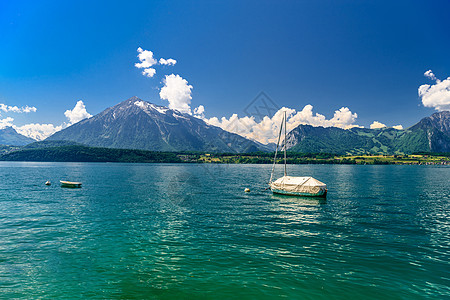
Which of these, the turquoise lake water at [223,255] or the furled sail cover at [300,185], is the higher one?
the furled sail cover at [300,185]

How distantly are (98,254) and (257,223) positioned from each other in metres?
25.1

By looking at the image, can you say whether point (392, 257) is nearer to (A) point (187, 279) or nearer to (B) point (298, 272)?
(B) point (298, 272)

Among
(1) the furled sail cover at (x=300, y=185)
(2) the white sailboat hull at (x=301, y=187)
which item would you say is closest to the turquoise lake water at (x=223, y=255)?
(2) the white sailboat hull at (x=301, y=187)

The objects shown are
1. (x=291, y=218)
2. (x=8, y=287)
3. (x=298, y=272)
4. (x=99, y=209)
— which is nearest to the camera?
(x=8, y=287)

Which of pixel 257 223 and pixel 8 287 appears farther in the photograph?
pixel 257 223

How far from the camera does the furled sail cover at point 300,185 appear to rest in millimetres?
72375

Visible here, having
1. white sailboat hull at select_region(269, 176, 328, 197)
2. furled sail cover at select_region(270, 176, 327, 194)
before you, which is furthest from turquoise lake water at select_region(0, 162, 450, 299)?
furled sail cover at select_region(270, 176, 327, 194)

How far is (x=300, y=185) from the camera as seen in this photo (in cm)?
7506

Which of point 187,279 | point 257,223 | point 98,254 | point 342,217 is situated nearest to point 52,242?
point 98,254

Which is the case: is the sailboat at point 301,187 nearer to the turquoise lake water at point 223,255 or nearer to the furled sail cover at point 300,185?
the furled sail cover at point 300,185

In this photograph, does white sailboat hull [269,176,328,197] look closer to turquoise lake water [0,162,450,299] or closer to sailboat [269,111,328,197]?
sailboat [269,111,328,197]

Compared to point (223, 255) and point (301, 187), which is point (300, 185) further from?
point (223, 255)

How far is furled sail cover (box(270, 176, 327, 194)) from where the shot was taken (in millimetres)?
72375

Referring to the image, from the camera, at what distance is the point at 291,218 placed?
153 feet
